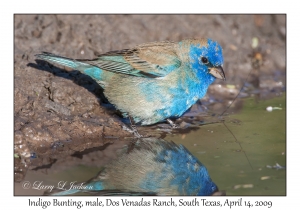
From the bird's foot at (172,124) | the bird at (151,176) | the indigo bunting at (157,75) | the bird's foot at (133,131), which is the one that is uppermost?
the indigo bunting at (157,75)

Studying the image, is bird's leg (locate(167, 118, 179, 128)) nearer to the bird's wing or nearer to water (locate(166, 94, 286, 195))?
water (locate(166, 94, 286, 195))

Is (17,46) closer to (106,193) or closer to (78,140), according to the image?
(78,140)

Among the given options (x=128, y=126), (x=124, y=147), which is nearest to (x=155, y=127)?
(x=128, y=126)

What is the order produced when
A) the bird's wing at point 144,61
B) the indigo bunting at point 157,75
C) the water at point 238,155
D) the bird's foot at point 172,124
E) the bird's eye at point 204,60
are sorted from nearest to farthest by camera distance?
the water at point 238,155
the indigo bunting at point 157,75
the bird's wing at point 144,61
the bird's eye at point 204,60
the bird's foot at point 172,124

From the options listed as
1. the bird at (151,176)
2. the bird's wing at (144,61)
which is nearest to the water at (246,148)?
the bird at (151,176)

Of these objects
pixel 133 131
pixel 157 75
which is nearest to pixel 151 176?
pixel 133 131

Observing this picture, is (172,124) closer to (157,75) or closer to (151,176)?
(157,75)

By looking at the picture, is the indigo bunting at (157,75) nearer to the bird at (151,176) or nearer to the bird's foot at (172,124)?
the bird's foot at (172,124)
